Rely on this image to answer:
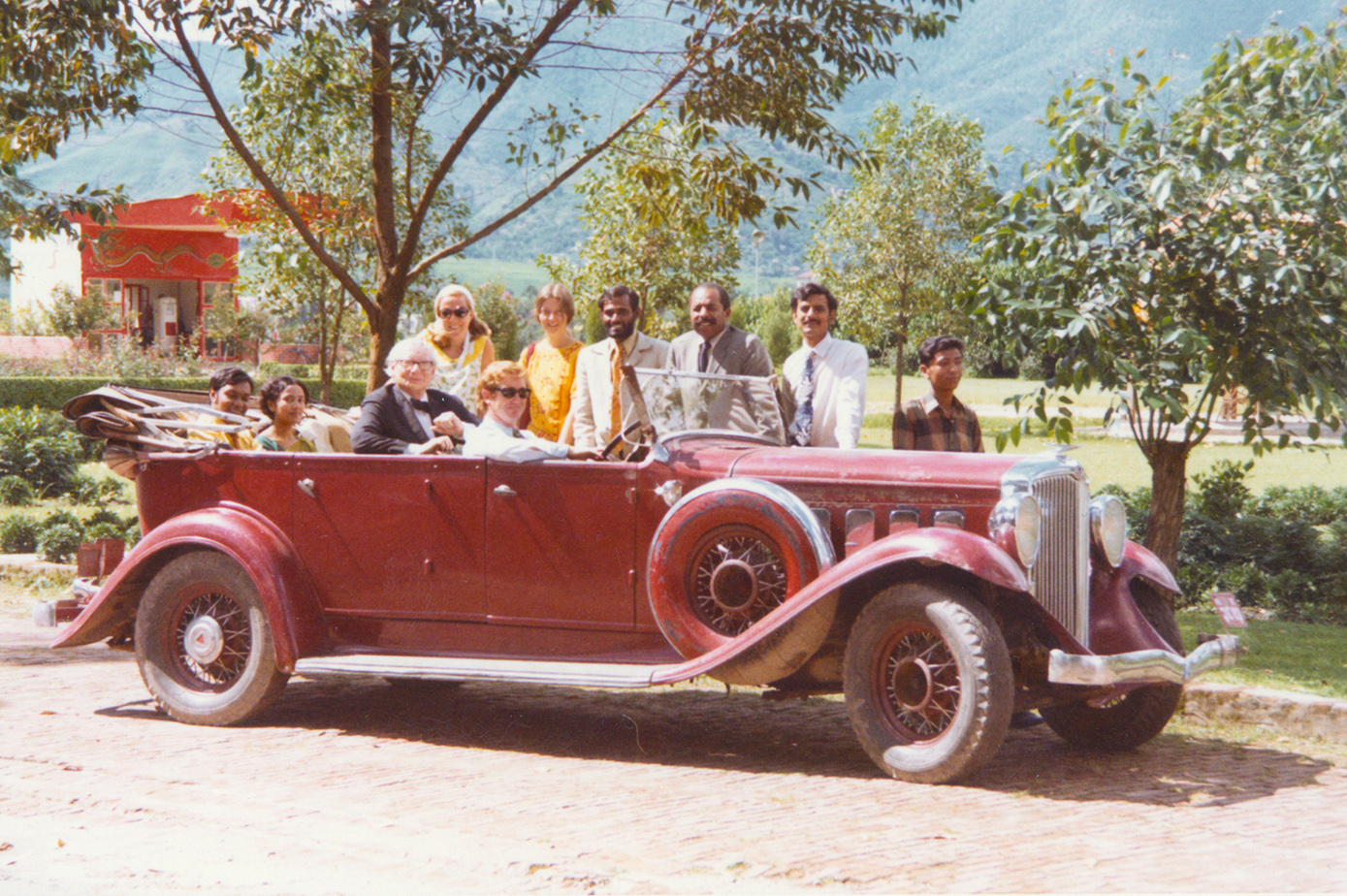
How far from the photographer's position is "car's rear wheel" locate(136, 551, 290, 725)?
6277 mm

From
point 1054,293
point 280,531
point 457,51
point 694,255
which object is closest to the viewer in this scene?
point 280,531

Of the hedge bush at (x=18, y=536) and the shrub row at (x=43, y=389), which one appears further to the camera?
the shrub row at (x=43, y=389)

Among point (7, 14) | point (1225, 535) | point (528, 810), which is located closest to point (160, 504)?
point (528, 810)

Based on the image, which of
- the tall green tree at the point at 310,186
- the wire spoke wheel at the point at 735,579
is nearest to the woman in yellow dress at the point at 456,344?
the wire spoke wheel at the point at 735,579

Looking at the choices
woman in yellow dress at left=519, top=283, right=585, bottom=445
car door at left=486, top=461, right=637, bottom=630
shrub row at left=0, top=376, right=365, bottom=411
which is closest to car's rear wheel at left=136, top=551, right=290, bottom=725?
car door at left=486, top=461, right=637, bottom=630

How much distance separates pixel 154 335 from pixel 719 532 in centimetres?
4177

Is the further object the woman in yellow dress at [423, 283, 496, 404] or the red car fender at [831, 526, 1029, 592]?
the woman in yellow dress at [423, 283, 496, 404]

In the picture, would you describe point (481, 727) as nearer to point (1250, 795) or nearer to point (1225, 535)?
point (1250, 795)

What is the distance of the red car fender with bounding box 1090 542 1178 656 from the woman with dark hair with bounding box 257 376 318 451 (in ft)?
13.4

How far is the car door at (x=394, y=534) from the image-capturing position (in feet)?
19.8

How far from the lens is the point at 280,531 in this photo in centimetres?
637

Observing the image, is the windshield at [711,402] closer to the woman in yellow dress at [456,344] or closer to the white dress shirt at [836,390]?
the white dress shirt at [836,390]

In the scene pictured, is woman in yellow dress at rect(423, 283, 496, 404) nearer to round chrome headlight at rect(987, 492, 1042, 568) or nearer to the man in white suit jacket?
the man in white suit jacket

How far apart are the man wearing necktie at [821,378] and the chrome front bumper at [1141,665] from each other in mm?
1864
